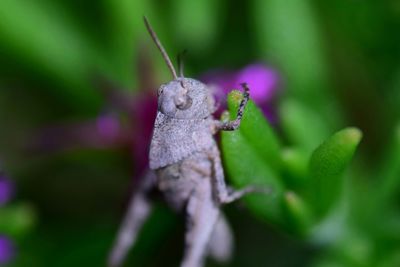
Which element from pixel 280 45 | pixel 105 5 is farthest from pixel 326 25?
pixel 105 5

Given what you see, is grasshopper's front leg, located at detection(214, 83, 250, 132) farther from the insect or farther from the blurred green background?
the blurred green background

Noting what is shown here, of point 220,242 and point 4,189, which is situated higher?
point 4,189

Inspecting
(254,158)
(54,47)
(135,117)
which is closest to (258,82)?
(135,117)

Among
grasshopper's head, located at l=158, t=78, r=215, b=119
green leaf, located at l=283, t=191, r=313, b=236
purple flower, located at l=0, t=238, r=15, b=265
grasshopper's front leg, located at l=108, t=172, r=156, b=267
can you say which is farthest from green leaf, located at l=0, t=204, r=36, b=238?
green leaf, located at l=283, t=191, r=313, b=236

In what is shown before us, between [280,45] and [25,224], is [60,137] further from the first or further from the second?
[280,45]

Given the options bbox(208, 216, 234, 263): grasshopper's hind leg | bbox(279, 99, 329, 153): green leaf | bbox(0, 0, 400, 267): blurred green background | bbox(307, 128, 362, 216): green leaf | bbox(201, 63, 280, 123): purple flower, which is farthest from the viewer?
bbox(0, 0, 400, 267): blurred green background

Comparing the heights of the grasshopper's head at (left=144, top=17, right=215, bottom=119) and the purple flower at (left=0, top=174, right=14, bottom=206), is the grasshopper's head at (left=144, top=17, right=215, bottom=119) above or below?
above

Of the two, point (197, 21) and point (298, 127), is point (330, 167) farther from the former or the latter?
point (197, 21)
